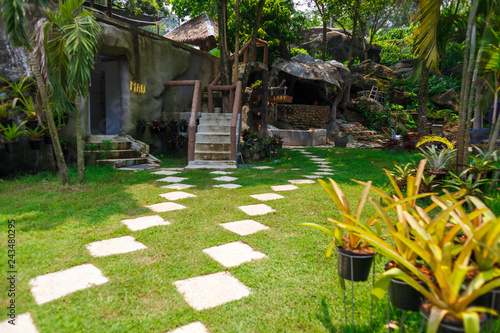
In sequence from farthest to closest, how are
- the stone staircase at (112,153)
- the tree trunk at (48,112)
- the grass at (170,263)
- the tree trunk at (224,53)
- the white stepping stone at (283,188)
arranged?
the tree trunk at (224,53)
the stone staircase at (112,153)
the white stepping stone at (283,188)
the tree trunk at (48,112)
the grass at (170,263)

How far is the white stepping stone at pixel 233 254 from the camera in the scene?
2096mm

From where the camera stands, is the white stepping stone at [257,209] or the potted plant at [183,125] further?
the potted plant at [183,125]

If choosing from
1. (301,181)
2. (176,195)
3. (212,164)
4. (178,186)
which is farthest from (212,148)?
(176,195)

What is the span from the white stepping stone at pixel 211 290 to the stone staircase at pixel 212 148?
4.50 metres

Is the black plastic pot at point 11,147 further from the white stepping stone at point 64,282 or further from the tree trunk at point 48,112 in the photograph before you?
the white stepping stone at point 64,282

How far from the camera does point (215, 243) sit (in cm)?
238

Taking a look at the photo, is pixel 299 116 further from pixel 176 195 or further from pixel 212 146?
pixel 176 195

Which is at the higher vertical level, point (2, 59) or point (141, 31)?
point (141, 31)

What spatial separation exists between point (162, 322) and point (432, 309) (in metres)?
1.20

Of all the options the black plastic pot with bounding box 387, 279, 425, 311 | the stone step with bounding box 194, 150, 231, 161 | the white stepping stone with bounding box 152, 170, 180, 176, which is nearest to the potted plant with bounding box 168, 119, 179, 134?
the stone step with bounding box 194, 150, 231, 161

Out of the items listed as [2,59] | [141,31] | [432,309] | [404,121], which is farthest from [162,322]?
[404,121]

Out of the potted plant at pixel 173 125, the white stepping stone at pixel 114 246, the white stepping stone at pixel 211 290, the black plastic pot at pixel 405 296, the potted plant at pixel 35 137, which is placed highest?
the potted plant at pixel 173 125

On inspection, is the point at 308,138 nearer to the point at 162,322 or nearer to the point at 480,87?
the point at 480,87

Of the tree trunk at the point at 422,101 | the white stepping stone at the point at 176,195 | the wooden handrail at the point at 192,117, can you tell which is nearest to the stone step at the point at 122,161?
the wooden handrail at the point at 192,117
